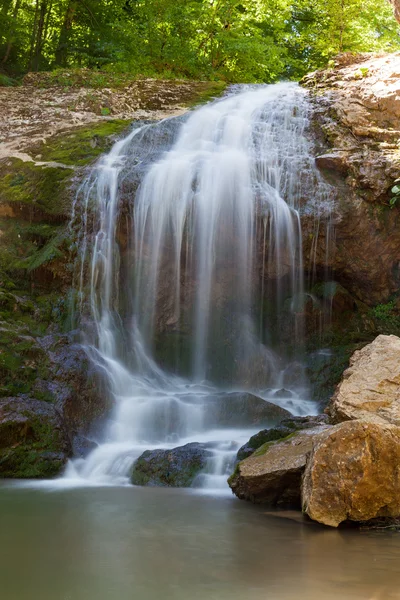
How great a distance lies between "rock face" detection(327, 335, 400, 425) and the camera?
5.73m

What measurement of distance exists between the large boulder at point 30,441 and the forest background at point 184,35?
1039cm

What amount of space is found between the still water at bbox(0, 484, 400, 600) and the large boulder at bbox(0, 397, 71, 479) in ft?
4.39

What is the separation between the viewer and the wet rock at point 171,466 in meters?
6.68

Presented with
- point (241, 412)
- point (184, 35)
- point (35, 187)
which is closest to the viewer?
point (241, 412)

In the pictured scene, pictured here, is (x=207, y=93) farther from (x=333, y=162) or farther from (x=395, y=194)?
(x=395, y=194)

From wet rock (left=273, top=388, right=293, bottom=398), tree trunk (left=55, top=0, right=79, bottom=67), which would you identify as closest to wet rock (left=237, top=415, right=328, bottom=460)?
wet rock (left=273, top=388, right=293, bottom=398)

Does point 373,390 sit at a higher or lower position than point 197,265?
lower

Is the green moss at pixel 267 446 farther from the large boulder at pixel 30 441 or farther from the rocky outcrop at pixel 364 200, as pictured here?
the rocky outcrop at pixel 364 200

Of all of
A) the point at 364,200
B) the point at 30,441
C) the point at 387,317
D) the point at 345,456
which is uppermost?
the point at 364,200

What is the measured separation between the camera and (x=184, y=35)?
671 inches

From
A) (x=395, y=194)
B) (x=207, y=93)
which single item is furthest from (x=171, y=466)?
(x=207, y=93)

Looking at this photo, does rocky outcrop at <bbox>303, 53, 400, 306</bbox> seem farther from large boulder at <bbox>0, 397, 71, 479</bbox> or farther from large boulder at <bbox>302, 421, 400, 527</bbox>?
large boulder at <bbox>302, 421, 400, 527</bbox>

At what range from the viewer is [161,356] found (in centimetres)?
996

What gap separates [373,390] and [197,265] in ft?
16.5
